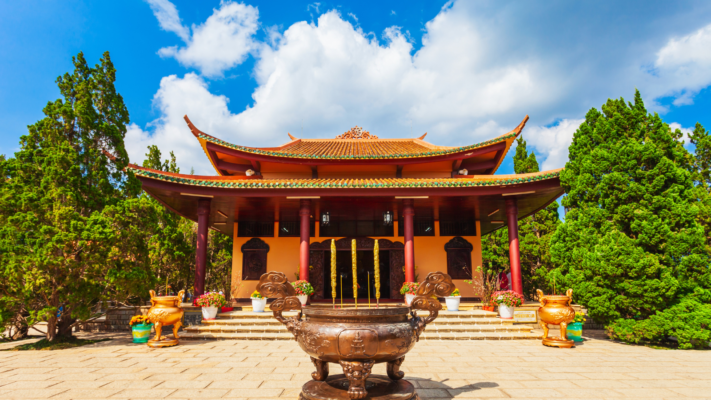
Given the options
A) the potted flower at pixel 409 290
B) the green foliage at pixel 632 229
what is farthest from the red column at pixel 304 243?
the green foliage at pixel 632 229

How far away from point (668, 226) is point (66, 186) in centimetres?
Result: 1258

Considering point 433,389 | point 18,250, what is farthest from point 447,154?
point 18,250

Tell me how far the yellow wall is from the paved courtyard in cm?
533

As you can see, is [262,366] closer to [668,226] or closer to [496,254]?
[668,226]

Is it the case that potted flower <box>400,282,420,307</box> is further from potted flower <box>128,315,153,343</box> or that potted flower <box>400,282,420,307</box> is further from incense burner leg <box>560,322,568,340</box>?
potted flower <box>128,315,153,343</box>

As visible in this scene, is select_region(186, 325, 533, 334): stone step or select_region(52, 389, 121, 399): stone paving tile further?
select_region(186, 325, 533, 334): stone step

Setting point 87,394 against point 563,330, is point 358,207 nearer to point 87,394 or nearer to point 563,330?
point 563,330

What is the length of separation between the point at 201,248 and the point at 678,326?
37.1 ft

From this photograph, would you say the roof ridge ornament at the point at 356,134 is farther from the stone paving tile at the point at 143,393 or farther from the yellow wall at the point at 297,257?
the stone paving tile at the point at 143,393

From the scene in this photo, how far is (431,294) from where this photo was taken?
3713 millimetres

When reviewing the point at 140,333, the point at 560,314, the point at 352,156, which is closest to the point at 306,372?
the point at 140,333

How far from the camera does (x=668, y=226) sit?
6.68 metres

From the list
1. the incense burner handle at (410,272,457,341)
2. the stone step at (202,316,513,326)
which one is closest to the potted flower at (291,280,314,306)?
the stone step at (202,316,513,326)

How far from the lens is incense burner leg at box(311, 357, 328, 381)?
3466 mm
